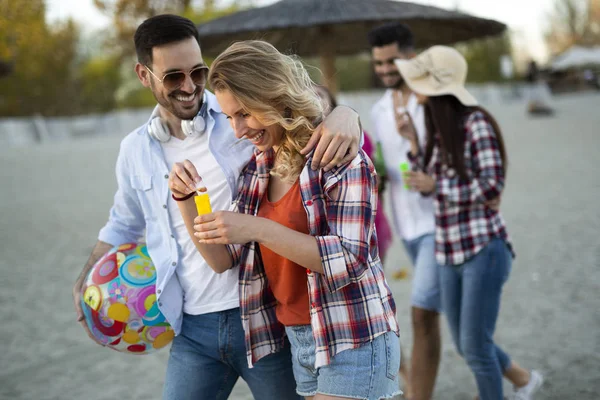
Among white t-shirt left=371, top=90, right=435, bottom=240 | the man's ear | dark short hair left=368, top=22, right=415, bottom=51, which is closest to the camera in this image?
the man's ear

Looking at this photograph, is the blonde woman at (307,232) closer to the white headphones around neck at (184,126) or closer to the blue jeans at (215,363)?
the blue jeans at (215,363)

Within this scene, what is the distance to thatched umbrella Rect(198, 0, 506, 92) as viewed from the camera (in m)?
4.22

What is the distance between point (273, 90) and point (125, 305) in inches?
43.7

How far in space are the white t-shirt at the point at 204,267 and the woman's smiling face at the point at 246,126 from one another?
45 cm

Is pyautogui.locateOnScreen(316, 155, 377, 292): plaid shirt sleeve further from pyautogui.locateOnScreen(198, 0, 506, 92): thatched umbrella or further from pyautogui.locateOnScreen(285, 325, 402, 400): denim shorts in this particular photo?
pyautogui.locateOnScreen(198, 0, 506, 92): thatched umbrella

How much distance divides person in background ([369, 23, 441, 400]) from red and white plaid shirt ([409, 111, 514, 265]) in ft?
1.11

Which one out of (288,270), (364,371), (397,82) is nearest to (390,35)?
(397,82)

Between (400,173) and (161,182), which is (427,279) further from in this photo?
(161,182)

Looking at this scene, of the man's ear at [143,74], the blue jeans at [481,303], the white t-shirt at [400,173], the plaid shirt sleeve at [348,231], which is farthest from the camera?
the white t-shirt at [400,173]

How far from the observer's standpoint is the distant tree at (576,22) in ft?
183

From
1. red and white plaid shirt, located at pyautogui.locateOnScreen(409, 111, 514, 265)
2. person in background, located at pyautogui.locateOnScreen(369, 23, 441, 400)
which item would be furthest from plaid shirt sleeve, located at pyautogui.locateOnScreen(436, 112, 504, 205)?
person in background, located at pyautogui.locateOnScreen(369, 23, 441, 400)

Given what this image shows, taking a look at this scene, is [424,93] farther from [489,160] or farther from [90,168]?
[90,168]

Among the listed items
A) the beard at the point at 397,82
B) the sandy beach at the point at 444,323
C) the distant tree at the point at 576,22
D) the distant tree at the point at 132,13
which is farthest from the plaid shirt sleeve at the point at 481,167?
the distant tree at the point at 576,22

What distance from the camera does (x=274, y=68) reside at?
6.87ft
